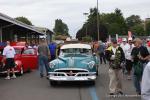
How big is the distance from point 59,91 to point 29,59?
7.65 meters

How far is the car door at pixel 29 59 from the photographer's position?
2159 centimetres

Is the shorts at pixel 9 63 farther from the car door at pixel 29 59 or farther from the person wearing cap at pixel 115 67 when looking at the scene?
the person wearing cap at pixel 115 67

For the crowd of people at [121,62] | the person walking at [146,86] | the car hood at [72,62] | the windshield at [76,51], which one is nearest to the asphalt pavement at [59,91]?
the crowd of people at [121,62]

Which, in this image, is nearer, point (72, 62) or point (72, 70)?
point (72, 70)

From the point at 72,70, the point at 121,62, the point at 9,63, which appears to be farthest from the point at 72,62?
the point at 9,63

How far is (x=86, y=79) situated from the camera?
1527 cm

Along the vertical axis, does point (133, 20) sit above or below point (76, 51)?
above

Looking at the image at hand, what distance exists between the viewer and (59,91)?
14.4 metres

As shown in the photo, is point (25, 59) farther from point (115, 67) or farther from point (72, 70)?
point (115, 67)

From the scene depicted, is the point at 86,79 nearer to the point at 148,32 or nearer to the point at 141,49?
the point at 141,49

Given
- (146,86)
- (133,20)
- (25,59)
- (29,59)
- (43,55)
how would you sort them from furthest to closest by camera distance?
(133,20) < (29,59) < (25,59) < (43,55) < (146,86)

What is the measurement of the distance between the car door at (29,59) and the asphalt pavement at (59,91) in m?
3.57

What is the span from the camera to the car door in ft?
70.8

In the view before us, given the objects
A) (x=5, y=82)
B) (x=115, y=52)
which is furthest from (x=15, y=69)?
(x=115, y=52)
